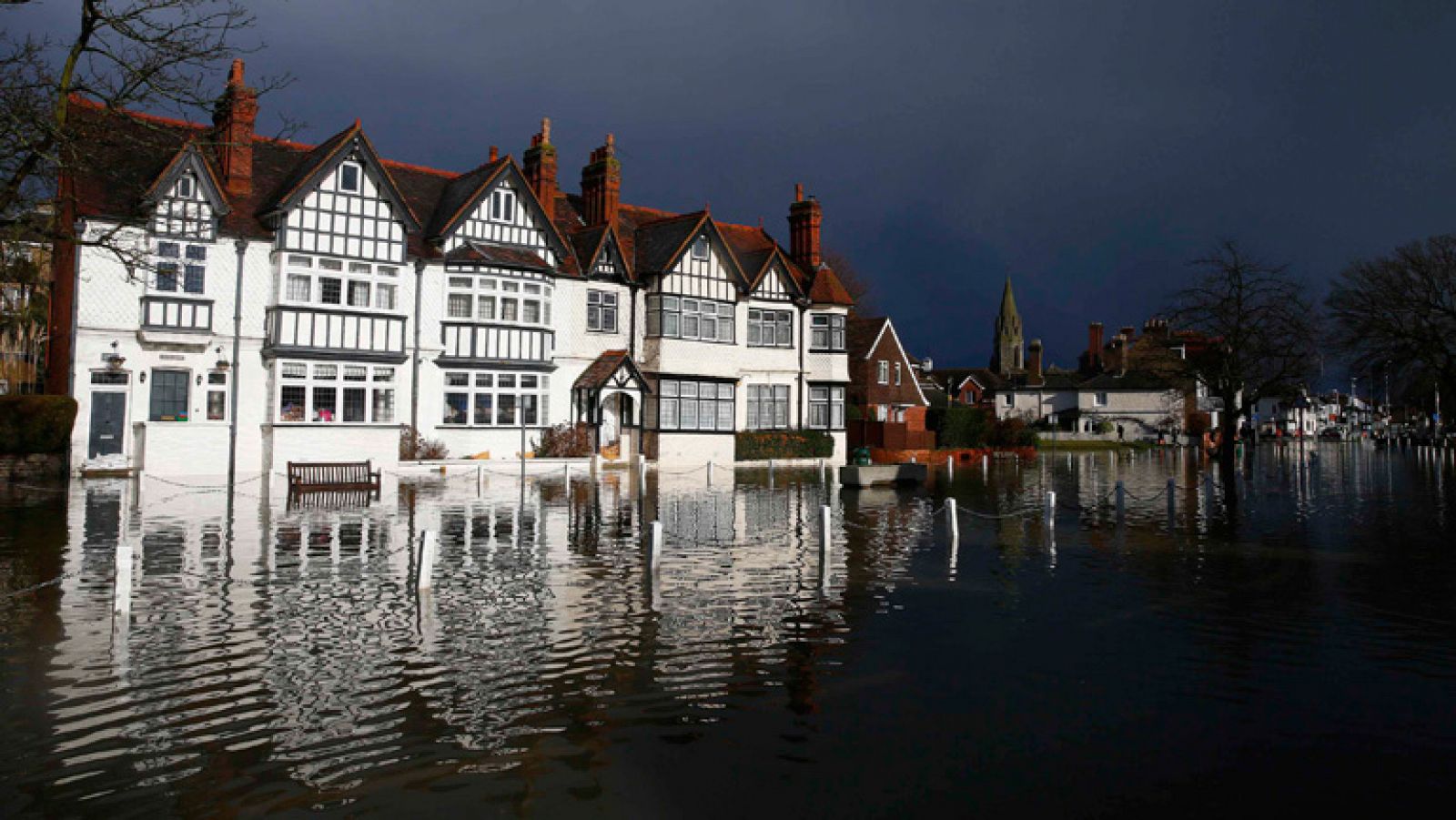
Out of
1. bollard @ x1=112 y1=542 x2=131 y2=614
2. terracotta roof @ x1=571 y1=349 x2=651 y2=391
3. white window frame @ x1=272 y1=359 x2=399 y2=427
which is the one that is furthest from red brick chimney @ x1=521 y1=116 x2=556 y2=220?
bollard @ x1=112 y1=542 x2=131 y2=614

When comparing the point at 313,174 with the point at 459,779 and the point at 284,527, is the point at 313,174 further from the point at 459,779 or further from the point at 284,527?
the point at 459,779

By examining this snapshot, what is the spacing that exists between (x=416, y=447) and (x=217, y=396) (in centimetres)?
634

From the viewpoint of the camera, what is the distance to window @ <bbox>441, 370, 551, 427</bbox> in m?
35.2

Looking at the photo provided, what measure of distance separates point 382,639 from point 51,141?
9.31 metres

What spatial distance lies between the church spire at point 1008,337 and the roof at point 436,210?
287 feet

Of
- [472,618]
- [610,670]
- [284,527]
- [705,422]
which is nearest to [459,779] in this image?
[610,670]

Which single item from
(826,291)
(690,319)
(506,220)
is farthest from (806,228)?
(506,220)

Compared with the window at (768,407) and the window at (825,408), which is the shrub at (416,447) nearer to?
the window at (768,407)

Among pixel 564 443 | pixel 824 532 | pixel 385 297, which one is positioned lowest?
pixel 824 532

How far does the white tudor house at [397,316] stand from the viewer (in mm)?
29125

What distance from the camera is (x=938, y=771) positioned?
6.74 m

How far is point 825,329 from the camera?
46125mm

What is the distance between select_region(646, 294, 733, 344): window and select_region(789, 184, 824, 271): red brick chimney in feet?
23.1

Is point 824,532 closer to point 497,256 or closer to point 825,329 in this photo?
point 497,256
